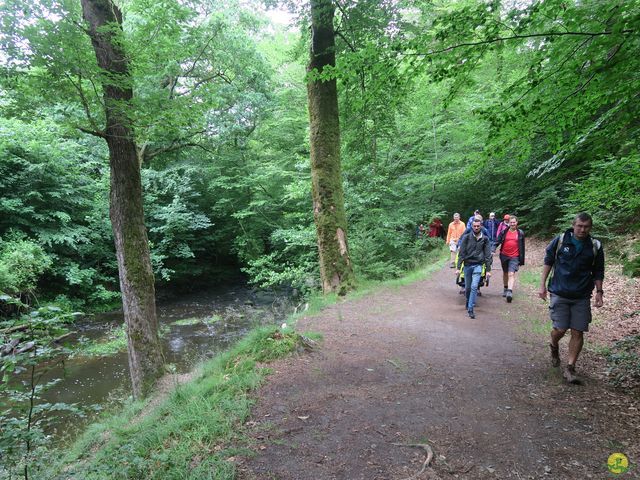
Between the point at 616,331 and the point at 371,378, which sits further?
the point at 616,331

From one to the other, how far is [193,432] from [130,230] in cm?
441

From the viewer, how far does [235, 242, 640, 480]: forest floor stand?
2852mm

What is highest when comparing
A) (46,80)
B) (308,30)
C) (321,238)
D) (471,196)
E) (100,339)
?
(308,30)

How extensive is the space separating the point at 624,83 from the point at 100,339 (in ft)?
46.9

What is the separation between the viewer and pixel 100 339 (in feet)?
39.5

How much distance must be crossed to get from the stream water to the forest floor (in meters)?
3.33

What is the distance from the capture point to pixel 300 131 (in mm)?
17859

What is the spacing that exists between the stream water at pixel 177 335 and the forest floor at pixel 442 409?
3.33 meters

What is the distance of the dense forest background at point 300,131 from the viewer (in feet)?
11.9

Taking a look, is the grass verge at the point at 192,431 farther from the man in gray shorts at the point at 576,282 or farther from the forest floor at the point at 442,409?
the man in gray shorts at the point at 576,282

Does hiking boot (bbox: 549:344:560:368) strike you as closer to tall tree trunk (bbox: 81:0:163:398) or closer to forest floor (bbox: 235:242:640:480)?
forest floor (bbox: 235:242:640:480)

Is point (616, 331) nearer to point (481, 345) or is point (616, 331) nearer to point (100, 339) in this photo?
point (481, 345)

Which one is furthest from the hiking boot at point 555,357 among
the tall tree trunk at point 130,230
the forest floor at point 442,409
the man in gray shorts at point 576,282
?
the tall tree trunk at point 130,230

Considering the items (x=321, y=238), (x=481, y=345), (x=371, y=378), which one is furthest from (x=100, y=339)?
(x=481, y=345)
